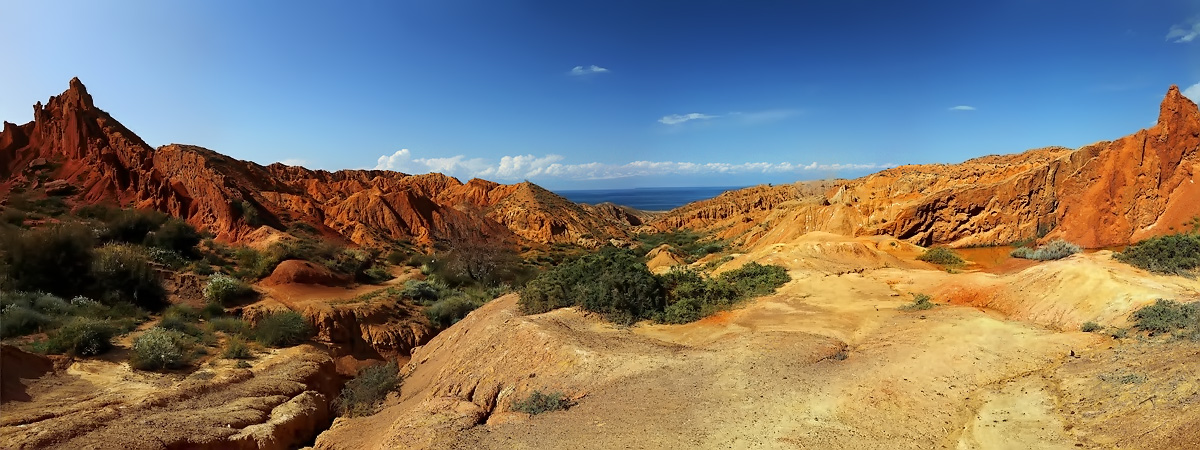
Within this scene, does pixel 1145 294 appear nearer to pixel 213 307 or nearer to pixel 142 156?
pixel 213 307

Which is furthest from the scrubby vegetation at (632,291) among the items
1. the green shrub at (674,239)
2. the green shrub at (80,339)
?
the green shrub at (674,239)

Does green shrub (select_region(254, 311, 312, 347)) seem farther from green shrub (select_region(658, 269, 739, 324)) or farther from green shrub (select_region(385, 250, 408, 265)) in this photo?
green shrub (select_region(385, 250, 408, 265))

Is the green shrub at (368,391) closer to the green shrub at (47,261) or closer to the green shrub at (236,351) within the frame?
the green shrub at (236,351)

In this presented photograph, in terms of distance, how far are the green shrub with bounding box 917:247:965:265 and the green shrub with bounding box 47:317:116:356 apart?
2875 centimetres

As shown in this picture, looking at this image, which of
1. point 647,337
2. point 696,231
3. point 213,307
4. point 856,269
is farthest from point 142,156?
point 696,231

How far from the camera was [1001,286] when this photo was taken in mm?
14859

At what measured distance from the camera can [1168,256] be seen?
1531 cm

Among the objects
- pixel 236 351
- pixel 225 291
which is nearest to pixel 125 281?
pixel 225 291

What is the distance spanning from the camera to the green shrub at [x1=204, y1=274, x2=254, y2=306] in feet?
65.1

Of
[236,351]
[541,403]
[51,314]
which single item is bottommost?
[236,351]

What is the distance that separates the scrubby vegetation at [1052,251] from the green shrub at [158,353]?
28800mm

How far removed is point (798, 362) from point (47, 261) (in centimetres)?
→ 2363

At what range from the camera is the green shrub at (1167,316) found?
914 centimetres

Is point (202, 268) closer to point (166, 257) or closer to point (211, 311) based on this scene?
point (166, 257)
